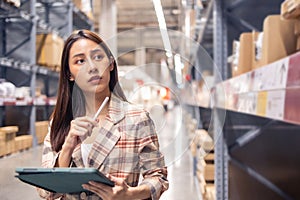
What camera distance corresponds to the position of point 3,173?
2.30ft

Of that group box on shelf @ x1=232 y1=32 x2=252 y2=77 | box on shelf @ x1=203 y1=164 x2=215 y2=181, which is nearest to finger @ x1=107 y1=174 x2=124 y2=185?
box on shelf @ x1=232 y1=32 x2=252 y2=77

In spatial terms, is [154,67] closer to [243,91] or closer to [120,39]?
[120,39]

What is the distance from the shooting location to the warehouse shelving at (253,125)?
1.01m

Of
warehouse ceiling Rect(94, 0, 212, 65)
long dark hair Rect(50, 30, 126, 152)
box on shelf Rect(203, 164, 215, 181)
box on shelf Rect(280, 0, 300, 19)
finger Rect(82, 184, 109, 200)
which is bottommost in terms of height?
box on shelf Rect(203, 164, 215, 181)

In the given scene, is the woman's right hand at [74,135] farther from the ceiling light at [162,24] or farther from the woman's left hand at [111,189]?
the ceiling light at [162,24]

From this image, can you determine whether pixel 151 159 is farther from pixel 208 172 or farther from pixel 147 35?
pixel 208 172

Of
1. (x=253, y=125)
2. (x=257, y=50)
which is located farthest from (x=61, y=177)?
(x=253, y=125)

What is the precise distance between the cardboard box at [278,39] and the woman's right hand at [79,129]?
914 millimetres

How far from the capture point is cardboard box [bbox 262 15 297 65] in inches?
51.5

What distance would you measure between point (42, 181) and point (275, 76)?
0.69m

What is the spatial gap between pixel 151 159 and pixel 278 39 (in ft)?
2.95

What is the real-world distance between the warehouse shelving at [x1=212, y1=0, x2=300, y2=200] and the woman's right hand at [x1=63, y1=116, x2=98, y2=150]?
46cm

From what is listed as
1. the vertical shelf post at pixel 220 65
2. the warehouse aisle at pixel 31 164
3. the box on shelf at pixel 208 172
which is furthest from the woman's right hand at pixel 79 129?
the box on shelf at pixel 208 172

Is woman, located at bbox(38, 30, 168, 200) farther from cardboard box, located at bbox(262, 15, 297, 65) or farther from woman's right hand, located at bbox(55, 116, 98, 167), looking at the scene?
cardboard box, located at bbox(262, 15, 297, 65)
